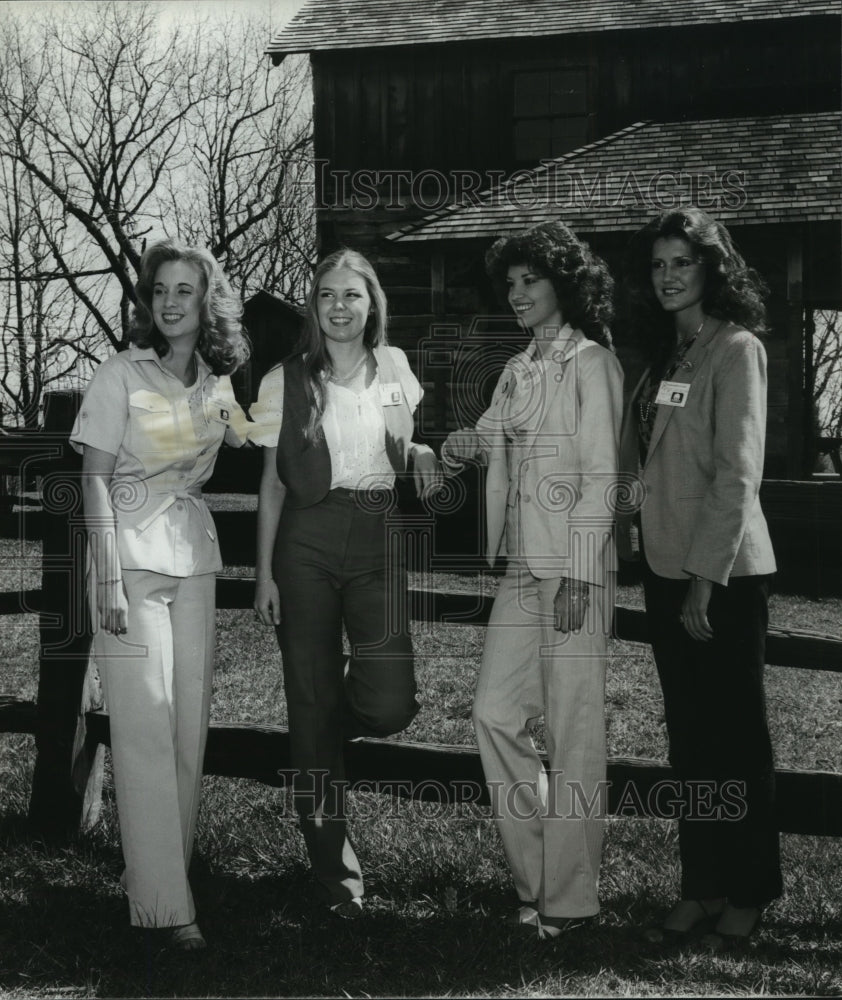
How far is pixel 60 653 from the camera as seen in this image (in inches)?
161

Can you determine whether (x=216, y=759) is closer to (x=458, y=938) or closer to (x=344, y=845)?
(x=344, y=845)

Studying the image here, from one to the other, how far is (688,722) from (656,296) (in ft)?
4.32

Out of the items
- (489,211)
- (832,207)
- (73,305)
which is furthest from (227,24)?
(832,207)

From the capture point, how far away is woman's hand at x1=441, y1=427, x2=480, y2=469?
135 inches

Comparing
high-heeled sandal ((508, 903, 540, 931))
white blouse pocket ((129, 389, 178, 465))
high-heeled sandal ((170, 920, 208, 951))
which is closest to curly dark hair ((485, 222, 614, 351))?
white blouse pocket ((129, 389, 178, 465))

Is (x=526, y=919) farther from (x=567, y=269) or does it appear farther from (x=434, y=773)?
(x=567, y=269)

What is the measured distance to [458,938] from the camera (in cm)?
326

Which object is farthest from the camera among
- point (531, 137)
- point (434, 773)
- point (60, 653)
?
point (531, 137)

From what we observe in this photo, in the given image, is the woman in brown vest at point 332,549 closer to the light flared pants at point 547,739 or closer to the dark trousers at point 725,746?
the light flared pants at point 547,739

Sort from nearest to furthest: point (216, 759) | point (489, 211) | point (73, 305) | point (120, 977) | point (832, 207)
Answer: point (120, 977), point (216, 759), point (832, 207), point (489, 211), point (73, 305)

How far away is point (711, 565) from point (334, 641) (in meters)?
1.17

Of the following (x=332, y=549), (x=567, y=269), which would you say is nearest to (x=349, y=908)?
(x=332, y=549)

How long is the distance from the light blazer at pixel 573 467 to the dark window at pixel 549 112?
42.8ft

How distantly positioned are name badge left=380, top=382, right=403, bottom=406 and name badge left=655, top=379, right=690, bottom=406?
31.8 inches
